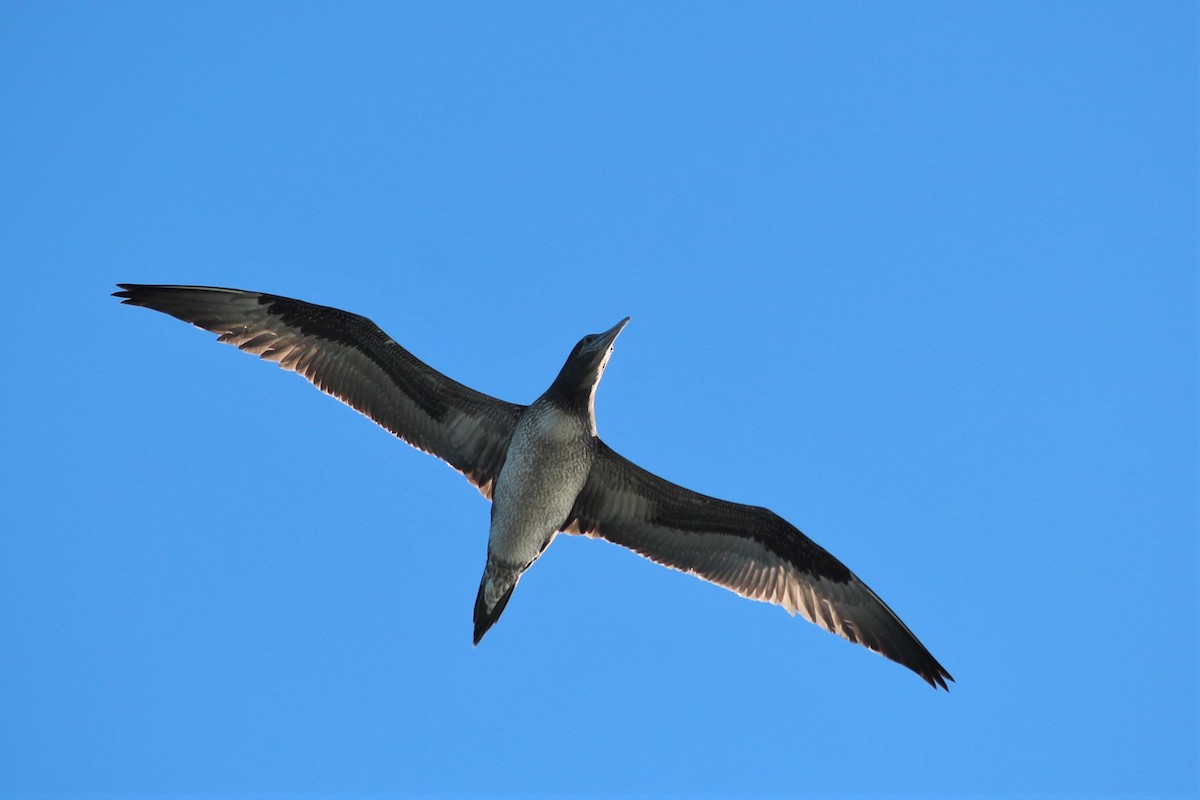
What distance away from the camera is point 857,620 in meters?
15.7

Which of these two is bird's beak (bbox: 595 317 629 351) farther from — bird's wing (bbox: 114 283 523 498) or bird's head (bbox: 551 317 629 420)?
bird's wing (bbox: 114 283 523 498)

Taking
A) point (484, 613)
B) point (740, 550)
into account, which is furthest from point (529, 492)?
point (740, 550)

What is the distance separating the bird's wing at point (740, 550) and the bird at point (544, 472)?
0.01m

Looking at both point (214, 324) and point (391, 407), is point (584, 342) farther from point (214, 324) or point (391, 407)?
point (214, 324)

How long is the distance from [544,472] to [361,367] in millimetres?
2533

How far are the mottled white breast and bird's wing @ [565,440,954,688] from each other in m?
0.74

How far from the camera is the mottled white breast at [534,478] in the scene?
14.6 meters

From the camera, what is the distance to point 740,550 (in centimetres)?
1588

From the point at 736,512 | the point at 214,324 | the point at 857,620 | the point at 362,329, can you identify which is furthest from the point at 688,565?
the point at 214,324

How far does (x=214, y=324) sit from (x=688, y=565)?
6094 millimetres

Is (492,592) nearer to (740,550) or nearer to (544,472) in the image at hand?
(544,472)

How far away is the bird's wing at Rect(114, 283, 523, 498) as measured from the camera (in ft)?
49.6

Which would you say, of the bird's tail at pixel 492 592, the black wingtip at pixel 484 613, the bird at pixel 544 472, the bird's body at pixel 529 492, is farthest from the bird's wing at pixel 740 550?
the black wingtip at pixel 484 613

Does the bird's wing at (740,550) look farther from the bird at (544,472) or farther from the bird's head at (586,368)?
the bird's head at (586,368)
